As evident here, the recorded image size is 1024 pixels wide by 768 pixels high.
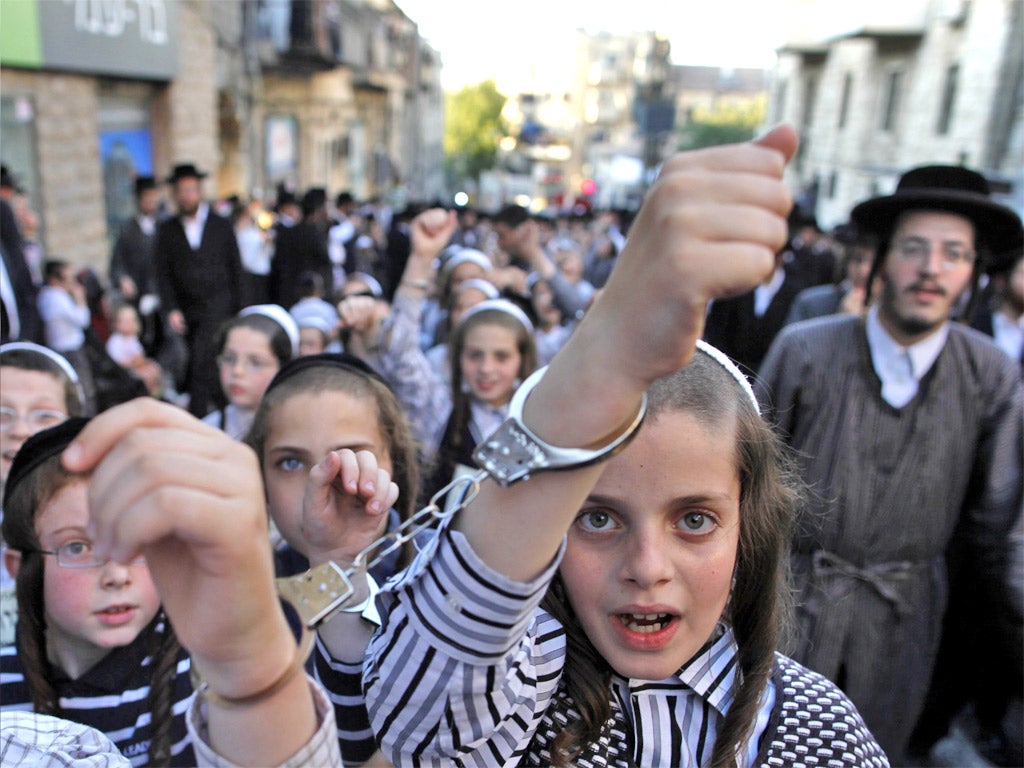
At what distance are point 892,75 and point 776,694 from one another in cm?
2314

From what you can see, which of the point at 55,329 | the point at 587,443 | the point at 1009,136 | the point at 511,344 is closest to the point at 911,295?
the point at 511,344

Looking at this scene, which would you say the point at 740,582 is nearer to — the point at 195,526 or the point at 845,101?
the point at 195,526

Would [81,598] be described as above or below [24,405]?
below

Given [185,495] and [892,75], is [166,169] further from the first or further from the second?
[892,75]

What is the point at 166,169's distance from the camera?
12141 millimetres

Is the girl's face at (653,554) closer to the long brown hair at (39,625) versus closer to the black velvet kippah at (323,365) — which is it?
the long brown hair at (39,625)

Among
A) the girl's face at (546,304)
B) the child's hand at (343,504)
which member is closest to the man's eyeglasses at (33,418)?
the child's hand at (343,504)

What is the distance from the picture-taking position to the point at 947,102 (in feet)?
57.7

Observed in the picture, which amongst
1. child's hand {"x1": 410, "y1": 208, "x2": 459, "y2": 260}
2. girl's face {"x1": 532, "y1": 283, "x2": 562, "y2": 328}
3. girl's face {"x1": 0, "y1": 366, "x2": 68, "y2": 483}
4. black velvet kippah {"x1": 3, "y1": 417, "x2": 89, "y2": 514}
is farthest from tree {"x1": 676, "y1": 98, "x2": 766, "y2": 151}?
black velvet kippah {"x1": 3, "y1": 417, "x2": 89, "y2": 514}

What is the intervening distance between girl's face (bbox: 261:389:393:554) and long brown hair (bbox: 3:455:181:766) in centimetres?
45

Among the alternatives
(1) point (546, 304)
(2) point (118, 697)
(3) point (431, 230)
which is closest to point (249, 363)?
(3) point (431, 230)

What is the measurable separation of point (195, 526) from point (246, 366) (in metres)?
2.94

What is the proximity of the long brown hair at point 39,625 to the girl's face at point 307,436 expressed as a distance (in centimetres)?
45

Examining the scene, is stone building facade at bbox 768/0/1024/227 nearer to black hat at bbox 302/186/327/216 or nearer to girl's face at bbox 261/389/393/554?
girl's face at bbox 261/389/393/554
